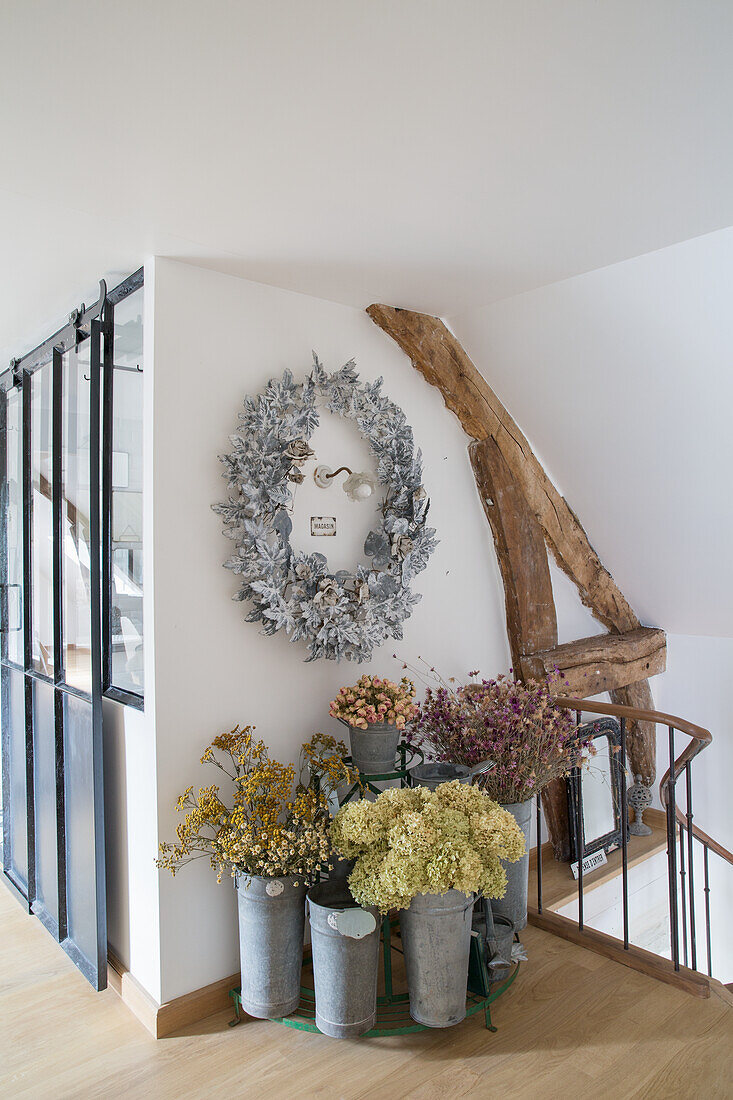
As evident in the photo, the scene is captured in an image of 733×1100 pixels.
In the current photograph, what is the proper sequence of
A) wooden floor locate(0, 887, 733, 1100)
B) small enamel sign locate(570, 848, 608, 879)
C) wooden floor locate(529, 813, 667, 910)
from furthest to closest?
1. small enamel sign locate(570, 848, 608, 879)
2. wooden floor locate(529, 813, 667, 910)
3. wooden floor locate(0, 887, 733, 1100)

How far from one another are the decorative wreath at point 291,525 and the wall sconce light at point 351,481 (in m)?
0.09

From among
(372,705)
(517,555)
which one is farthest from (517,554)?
(372,705)

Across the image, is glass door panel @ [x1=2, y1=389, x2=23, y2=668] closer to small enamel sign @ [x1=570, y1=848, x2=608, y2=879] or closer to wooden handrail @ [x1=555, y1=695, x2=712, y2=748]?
wooden handrail @ [x1=555, y1=695, x2=712, y2=748]

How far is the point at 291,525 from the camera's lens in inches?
99.1

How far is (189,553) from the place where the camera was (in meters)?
2.31

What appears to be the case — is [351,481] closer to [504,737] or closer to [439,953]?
[504,737]

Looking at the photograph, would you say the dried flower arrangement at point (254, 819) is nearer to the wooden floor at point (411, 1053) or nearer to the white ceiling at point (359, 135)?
the wooden floor at point (411, 1053)

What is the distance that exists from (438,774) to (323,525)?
95cm

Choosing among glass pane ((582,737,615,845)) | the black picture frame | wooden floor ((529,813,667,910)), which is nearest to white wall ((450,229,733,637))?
the black picture frame

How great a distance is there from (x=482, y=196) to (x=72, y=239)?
121cm

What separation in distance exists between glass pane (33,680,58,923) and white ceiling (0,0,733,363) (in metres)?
1.58

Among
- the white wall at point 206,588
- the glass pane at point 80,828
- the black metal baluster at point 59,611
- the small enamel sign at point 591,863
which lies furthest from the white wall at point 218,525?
the small enamel sign at point 591,863

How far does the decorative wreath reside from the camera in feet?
7.79

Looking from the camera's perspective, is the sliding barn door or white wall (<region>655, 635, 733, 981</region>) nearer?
the sliding barn door
